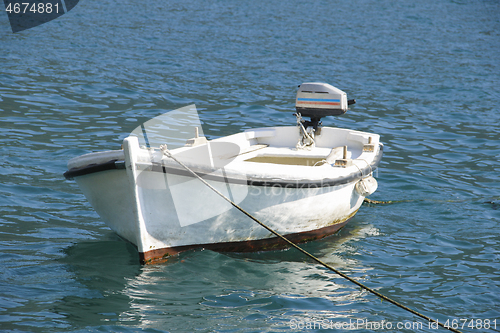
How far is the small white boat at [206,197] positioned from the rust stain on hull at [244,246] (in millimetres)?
12

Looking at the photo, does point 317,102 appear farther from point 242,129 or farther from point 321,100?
point 242,129

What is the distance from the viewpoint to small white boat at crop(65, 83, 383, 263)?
5.06m

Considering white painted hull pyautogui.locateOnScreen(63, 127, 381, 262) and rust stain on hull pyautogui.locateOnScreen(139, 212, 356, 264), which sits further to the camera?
rust stain on hull pyautogui.locateOnScreen(139, 212, 356, 264)

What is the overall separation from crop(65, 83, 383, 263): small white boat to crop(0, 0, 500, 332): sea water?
0.24 meters

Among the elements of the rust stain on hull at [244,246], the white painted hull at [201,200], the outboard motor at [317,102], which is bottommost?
the rust stain on hull at [244,246]

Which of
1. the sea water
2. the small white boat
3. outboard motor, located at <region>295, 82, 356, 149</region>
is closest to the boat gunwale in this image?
the small white boat

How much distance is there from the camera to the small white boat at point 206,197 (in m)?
5.06

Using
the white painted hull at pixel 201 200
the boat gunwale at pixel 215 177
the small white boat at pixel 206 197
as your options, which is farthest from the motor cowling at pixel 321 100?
the boat gunwale at pixel 215 177

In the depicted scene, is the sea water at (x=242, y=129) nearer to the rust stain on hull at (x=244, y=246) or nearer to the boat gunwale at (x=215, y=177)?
the rust stain on hull at (x=244, y=246)

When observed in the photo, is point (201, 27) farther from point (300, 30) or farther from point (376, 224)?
point (376, 224)

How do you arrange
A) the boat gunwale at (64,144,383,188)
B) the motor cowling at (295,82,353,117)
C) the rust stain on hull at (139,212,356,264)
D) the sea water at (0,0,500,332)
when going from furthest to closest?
the motor cowling at (295,82,353,117) < the rust stain on hull at (139,212,356,264) < the boat gunwale at (64,144,383,188) < the sea water at (0,0,500,332)

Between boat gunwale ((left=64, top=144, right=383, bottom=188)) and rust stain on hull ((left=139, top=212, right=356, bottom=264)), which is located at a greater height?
boat gunwale ((left=64, top=144, right=383, bottom=188))

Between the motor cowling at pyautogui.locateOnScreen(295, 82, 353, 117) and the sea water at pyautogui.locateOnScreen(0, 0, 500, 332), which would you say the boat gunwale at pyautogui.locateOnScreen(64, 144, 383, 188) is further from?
the motor cowling at pyautogui.locateOnScreen(295, 82, 353, 117)

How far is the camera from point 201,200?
5.23m
